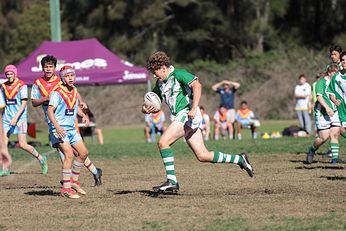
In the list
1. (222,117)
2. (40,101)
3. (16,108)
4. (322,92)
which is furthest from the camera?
(222,117)

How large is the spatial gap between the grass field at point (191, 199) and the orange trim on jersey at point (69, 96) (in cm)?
125

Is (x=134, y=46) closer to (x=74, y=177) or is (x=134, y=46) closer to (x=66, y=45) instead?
(x=66, y=45)

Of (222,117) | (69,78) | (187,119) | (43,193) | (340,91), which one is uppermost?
(69,78)

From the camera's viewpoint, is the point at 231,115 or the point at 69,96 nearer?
the point at 69,96

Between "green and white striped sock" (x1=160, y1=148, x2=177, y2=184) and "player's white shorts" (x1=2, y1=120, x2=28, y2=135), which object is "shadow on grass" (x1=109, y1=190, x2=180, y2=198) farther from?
Answer: "player's white shorts" (x1=2, y1=120, x2=28, y2=135)

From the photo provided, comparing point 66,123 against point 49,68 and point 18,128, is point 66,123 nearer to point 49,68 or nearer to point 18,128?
point 49,68

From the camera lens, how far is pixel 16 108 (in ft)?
51.1

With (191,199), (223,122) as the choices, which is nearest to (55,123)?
(191,199)

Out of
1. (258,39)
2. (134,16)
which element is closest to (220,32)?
(258,39)

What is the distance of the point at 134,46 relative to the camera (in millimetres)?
52719

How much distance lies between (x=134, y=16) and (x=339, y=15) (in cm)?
1240

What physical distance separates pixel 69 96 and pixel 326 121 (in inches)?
211

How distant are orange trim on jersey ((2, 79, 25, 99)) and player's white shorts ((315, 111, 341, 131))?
17.4ft

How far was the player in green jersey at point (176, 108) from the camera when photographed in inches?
418
